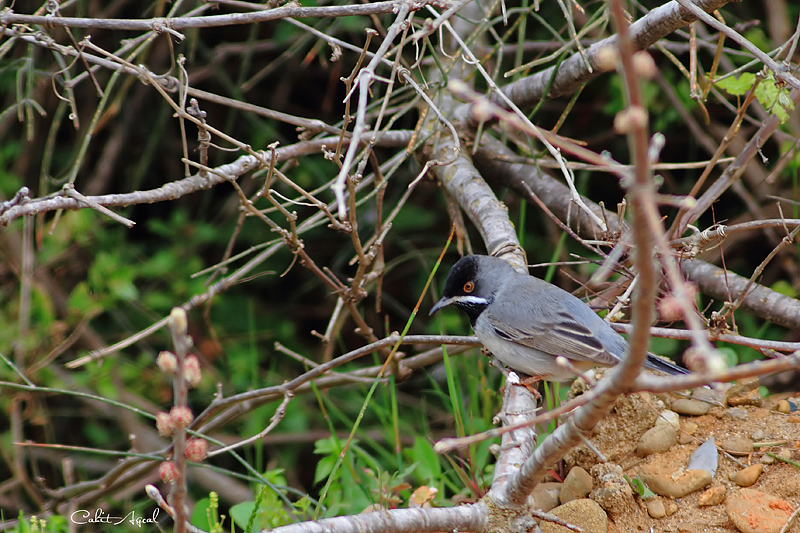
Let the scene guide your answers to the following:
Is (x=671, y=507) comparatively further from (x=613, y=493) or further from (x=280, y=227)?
(x=280, y=227)

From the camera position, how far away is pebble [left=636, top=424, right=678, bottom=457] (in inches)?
124

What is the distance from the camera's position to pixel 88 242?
17.9 feet

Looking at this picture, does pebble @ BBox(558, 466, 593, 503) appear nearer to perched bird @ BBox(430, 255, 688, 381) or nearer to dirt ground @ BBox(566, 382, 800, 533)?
dirt ground @ BBox(566, 382, 800, 533)

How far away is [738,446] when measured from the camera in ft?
9.96

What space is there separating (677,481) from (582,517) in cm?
47

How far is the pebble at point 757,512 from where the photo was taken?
2.64 meters

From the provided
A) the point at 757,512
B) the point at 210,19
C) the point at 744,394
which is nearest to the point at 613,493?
the point at 757,512

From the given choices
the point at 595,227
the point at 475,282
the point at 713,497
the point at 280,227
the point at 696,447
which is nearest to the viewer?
the point at 713,497

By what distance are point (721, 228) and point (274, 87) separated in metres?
4.41

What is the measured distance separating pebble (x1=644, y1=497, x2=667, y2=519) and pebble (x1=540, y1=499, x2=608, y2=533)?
8.2 inches

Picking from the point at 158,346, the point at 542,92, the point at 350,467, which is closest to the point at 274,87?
the point at 158,346

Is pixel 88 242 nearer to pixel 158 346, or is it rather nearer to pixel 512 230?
pixel 158 346

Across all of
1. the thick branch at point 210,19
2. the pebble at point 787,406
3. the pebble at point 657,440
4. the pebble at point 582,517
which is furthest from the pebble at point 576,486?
the thick branch at point 210,19

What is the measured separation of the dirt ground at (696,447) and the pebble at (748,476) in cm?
2
